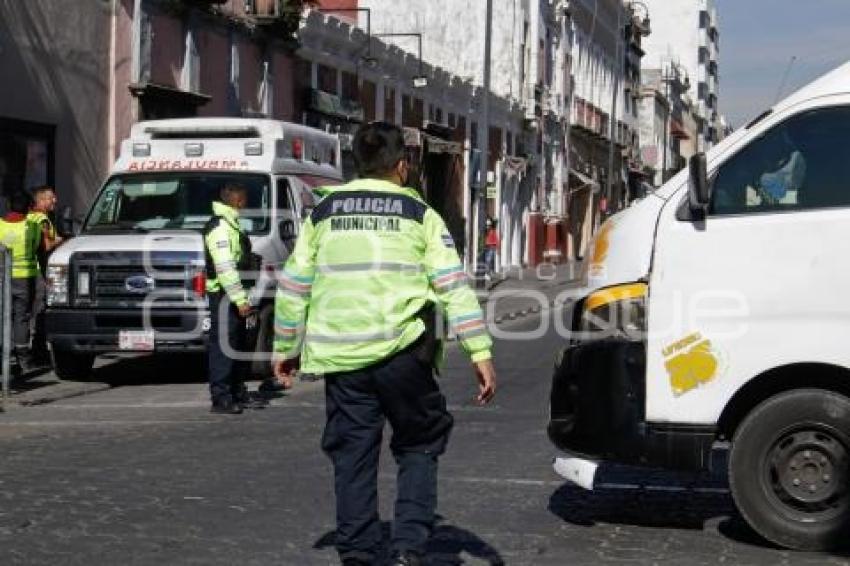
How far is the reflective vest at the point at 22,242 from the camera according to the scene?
14422 millimetres

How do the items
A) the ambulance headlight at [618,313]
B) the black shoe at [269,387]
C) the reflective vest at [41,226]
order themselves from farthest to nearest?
the reflective vest at [41,226] < the black shoe at [269,387] < the ambulance headlight at [618,313]

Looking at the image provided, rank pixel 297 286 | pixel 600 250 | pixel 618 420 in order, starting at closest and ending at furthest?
pixel 297 286 → pixel 618 420 → pixel 600 250

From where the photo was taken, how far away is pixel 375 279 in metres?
5.54

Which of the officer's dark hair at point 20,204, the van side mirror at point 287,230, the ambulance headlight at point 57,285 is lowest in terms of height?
the ambulance headlight at point 57,285

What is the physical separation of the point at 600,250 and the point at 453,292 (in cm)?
185

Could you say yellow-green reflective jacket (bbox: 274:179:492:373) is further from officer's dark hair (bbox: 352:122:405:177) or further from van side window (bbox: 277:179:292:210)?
van side window (bbox: 277:179:292:210)

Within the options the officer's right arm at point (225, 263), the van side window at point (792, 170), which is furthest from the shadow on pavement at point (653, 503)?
the officer's right arm at point (225, 263)

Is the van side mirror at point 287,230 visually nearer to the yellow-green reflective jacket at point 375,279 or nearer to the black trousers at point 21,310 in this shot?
the black trousers at point 21,310

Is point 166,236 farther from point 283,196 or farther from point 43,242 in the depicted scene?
point 43,242

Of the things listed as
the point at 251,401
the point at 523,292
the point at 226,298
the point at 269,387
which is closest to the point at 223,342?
the point at 226,298

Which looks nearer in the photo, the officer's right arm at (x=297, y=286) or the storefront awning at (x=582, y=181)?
the officer's right arm at (x=297, y=286)

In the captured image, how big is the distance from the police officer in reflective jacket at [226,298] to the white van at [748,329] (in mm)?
5203

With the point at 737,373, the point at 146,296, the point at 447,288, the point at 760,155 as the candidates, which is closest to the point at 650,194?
the point at 760,155

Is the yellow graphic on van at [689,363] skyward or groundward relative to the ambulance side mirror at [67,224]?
groundward
